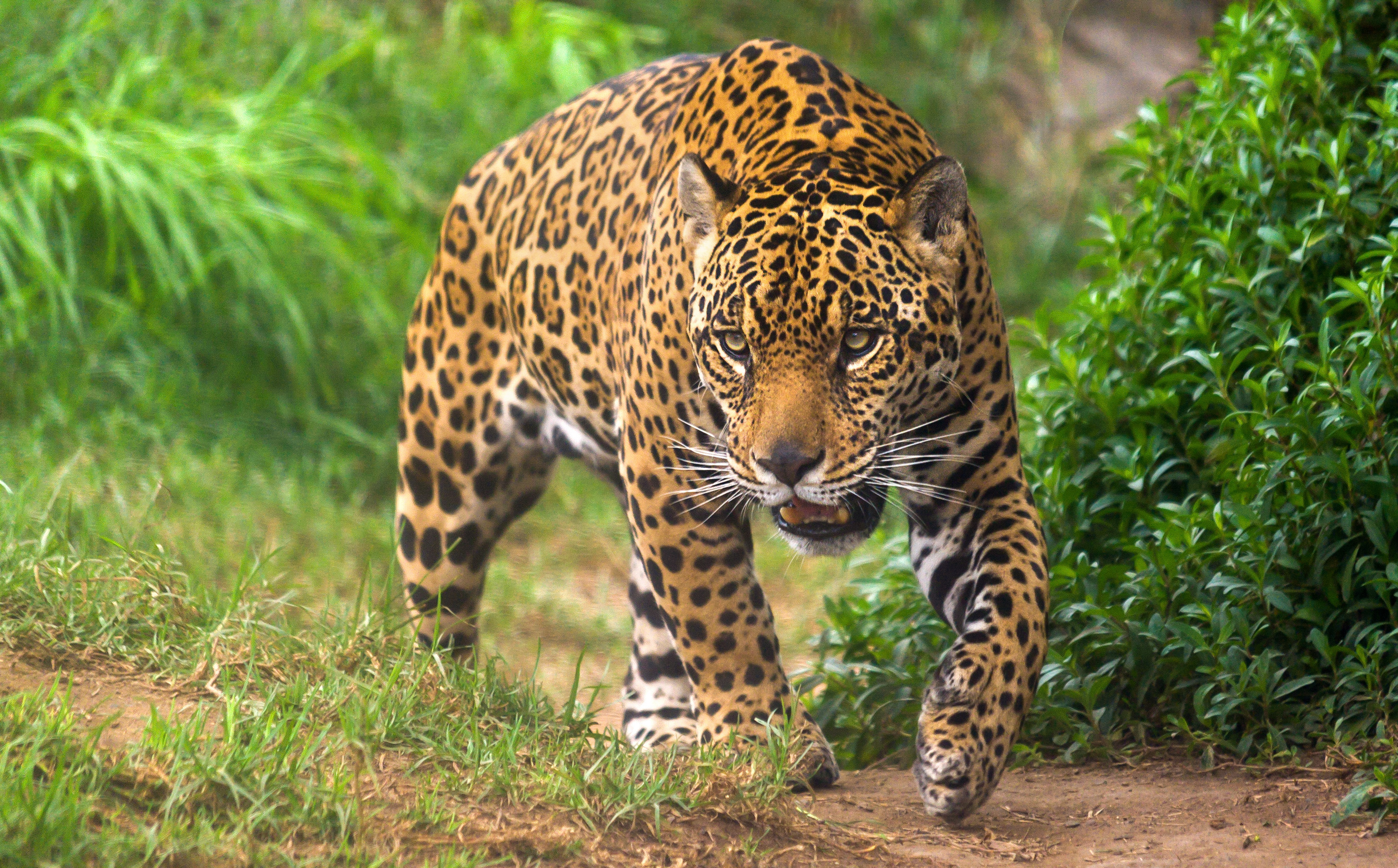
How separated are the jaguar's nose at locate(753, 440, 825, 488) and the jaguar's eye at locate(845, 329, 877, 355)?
0.27 meters

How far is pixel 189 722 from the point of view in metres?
3.39

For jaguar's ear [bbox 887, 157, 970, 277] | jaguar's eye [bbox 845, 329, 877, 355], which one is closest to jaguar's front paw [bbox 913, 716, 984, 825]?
jaguar's eye [bbox 845, 329, 877, 355]

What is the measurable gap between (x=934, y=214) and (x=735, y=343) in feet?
1.99

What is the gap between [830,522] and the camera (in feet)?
12.8

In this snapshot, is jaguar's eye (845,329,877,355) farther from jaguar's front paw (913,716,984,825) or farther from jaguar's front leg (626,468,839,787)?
jaguar's front paw (913,716,984,825)

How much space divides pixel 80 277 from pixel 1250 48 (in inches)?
227

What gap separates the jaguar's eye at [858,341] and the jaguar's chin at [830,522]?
34cm

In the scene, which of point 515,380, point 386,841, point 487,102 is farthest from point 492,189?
point 487,102

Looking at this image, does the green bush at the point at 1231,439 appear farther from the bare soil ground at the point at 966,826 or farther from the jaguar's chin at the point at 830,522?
the jaguar's chin at the point at 830,522

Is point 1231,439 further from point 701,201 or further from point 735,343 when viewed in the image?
point 701,201

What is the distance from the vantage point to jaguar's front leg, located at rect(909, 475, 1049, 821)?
3750 mm

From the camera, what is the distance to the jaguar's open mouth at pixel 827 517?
389 centimetres

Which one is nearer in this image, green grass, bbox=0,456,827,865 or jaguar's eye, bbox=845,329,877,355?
green grass, bbox=0,456,827,865

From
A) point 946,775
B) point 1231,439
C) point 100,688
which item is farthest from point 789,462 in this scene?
point 100,688
